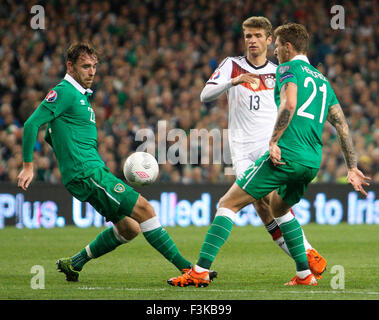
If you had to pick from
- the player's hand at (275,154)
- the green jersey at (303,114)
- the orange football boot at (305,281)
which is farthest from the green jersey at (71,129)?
the orange football boot at (305,281)

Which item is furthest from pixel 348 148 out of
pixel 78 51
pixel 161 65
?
pixel 161 65

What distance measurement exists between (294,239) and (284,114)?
3.88 ft

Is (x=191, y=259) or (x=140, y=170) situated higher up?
(x=140, y=170)

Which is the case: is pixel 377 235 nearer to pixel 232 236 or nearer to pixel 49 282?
pixel 232 236

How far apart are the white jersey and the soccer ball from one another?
87cm

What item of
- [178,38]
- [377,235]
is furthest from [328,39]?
[377,235]

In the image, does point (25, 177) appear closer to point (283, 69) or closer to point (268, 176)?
point (268, 176)

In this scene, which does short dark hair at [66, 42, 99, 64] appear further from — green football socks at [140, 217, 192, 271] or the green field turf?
the green field turf

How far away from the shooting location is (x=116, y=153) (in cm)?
1534

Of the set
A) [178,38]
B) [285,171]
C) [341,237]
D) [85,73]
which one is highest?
[178,38]

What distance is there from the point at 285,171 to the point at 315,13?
1439 cm

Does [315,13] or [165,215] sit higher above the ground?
[315,13]

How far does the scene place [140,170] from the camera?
291 inches

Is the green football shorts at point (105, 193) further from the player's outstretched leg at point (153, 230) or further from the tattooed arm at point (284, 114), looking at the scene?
the tattooed arm at point (284, 114)
